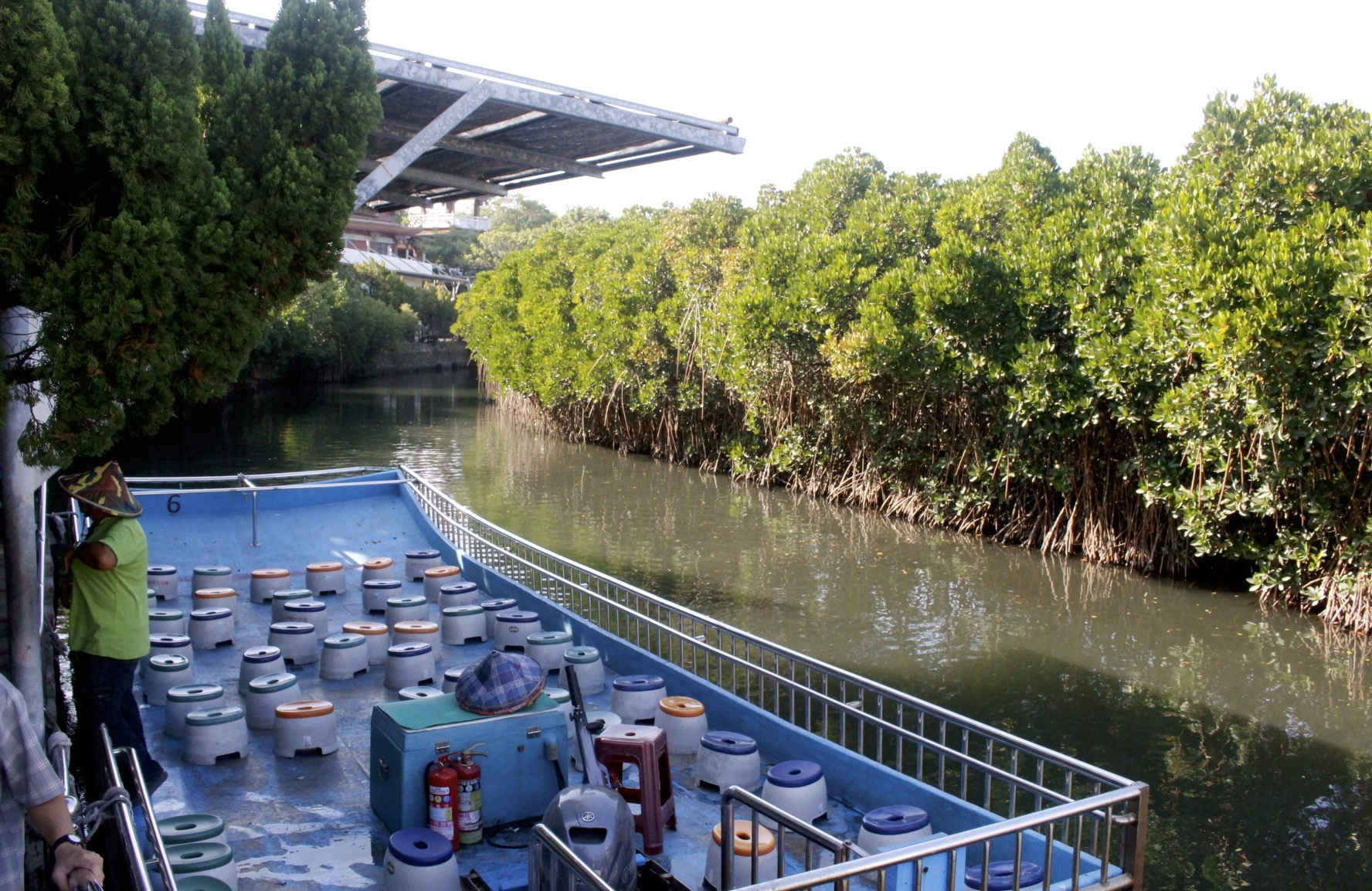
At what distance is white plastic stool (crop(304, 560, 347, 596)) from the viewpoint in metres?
11.0

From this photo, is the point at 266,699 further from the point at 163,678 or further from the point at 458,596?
the point at 458,596

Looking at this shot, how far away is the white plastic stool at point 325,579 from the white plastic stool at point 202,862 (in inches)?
246

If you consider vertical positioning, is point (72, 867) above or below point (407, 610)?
above

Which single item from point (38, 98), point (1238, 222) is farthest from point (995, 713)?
point (38, 98)

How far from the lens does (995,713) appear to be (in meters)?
11.3

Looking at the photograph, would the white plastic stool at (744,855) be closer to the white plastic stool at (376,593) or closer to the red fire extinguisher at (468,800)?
the red fire extinguisher at (468,800)

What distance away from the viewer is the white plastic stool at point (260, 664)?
7.61m

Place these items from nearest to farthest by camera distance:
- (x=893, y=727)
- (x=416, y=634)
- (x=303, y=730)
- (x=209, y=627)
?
Answer: (x=893, y=727), (x=303, y=730), (x=416, y=634), (x=209, y=627)

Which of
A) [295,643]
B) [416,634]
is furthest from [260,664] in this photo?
[416,634]

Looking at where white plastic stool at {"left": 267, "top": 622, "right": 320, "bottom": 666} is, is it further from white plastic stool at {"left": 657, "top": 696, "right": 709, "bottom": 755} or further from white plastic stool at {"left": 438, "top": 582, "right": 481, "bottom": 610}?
white plastic stool at {"left": 657, "top": 696, "right": 709, "bottom": 755}

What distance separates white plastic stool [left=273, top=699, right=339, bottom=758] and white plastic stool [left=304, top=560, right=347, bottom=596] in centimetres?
432

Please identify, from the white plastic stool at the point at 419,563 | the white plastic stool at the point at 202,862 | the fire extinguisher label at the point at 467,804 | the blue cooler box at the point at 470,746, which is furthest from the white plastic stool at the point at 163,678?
the white plastic stool at the point at 419,563

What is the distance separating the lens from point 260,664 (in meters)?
7.62

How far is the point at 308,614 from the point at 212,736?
9.22 feet
